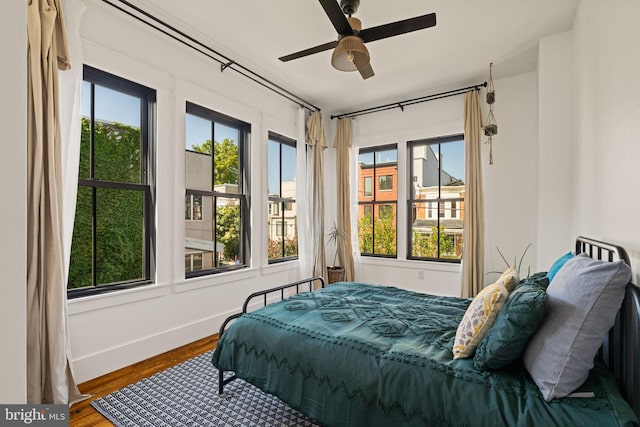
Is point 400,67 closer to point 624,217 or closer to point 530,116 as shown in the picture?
point 530,116

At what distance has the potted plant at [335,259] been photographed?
4.81 meters

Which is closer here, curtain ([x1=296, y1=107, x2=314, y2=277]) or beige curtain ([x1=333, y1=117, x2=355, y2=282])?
curtain ([x1=296, y1=107, x2=314, y2=277])

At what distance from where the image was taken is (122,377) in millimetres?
2451

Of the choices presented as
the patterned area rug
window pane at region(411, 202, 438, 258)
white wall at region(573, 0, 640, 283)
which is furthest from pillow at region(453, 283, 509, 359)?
window pane at region(411, 202, 438, 258)

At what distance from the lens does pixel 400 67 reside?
3725 millimetres

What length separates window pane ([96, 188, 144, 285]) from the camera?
2.64 metres

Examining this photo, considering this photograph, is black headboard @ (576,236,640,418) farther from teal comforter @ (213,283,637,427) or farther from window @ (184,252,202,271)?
window @ (184,252,202,271)

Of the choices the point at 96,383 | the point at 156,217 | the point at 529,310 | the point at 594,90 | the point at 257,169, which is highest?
the point at 594,90

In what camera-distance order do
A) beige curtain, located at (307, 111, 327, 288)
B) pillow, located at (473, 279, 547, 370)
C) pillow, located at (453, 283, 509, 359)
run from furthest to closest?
beige curtain, located at (307, 111, 327, 288) < pillow, located at (453, 283, 509, 359) < pillow, located at (473, 279, 547, 370)

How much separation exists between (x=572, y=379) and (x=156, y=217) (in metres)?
3.00

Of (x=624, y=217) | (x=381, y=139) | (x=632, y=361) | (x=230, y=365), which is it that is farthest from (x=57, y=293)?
(x=381, y=139)

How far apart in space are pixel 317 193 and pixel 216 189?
1623mm

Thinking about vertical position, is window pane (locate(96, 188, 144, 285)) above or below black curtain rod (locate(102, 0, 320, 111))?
below

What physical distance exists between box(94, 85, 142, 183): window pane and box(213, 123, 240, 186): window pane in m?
0.84
